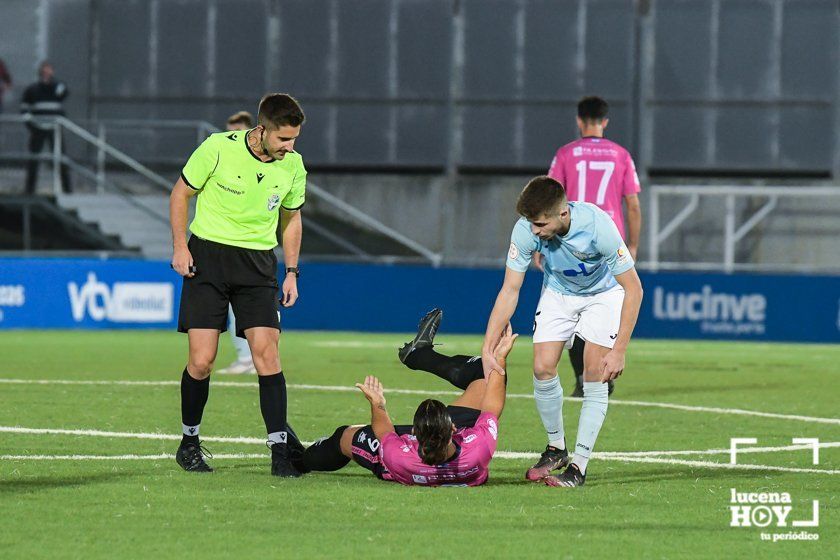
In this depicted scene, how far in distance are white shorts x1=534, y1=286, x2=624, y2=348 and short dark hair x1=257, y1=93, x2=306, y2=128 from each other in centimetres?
169

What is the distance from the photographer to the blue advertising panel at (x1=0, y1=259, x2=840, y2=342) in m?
22.6

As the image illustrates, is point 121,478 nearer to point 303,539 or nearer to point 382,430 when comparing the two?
point 382,430

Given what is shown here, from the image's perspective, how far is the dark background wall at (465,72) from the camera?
30234mm

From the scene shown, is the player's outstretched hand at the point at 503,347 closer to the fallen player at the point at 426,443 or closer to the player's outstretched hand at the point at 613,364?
the fallen player at the point at 426,443

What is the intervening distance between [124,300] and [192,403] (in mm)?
14469

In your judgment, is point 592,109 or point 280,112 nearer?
point 280,112

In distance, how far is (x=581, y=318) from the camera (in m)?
8.82

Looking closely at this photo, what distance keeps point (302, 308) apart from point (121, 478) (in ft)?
49.5

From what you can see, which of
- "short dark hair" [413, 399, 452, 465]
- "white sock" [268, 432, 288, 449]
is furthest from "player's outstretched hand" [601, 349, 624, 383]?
"white sock" [268, 432, 288, 449]

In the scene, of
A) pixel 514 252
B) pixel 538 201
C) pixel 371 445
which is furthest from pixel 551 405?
pixel 538 201

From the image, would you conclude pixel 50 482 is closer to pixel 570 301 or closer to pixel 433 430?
pixel 433 430

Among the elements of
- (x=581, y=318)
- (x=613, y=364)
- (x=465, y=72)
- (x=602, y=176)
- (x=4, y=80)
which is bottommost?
(x=613, y=364)

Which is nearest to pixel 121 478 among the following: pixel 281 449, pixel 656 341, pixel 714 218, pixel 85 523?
pixel 281 449

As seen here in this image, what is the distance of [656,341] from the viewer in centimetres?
2244
